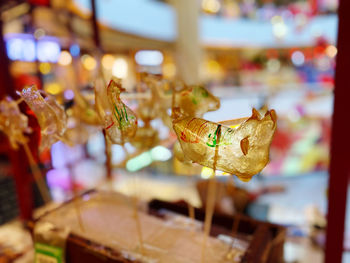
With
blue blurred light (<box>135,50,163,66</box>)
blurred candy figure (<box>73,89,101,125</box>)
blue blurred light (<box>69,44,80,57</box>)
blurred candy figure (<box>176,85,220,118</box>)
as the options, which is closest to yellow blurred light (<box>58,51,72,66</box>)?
blue blurred light (<box>69,44,80,57</box>)

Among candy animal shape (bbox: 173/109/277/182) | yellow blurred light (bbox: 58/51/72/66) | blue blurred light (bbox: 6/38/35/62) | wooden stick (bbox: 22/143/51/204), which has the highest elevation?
blue blurred light (bbox: 6/38/35/62)

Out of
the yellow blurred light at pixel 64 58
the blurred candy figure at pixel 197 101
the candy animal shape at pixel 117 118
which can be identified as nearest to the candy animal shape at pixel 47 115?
the candy animal shape at pixel 117 118

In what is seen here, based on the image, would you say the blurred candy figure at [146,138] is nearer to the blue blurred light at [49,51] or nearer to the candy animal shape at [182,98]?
the candy animal shape at [182,98]

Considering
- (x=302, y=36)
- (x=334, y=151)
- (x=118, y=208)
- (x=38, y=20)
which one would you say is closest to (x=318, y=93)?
(x=334, y=151)

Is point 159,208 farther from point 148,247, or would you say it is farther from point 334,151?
point 334,151

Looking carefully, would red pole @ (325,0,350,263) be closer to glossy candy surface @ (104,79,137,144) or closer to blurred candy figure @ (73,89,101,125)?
glossy candy surface @ (104,79,137,144)
